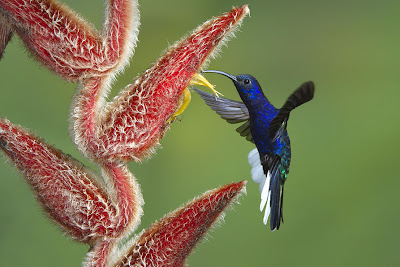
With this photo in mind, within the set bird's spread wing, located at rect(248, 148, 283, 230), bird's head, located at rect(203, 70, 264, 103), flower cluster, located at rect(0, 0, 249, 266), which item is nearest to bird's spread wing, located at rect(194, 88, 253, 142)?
bird's spread wing, located at rect(248, 148, 283, 230)

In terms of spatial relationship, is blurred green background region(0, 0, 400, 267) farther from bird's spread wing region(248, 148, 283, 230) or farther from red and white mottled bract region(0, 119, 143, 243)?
red and white mottled bract region(0, 119, 143, 243)

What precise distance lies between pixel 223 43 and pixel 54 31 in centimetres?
27

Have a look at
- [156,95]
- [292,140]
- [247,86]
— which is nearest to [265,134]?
[247,86]

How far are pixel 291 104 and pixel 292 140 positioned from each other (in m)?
Result: 1.79

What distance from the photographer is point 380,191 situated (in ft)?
10.2

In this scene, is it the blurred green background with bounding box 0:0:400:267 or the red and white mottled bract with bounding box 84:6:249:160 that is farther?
the blurred green background with bounding box 0:0:400:267

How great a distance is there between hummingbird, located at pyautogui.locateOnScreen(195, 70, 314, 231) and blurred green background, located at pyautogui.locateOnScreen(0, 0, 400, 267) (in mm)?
1204

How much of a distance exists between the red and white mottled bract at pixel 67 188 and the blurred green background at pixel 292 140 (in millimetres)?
1701

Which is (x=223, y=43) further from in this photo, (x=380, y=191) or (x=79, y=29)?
(x=380, y=191)

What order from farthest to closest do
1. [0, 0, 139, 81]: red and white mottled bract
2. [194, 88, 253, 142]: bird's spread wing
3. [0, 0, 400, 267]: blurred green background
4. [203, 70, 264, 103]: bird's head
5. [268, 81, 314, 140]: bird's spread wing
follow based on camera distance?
[0, 0, 400, 267]: blurred green background, [194, 88, 253, 142]: bird's spread wing, [203, 70, 264, 103]: bird's head, [268, 81, 314, 140]: bird's spread wing, [0, 0, 139, 81]: red and white mottled bract

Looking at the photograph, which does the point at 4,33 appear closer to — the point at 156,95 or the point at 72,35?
the point at 72,35

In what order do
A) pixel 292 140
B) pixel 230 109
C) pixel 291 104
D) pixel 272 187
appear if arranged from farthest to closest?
pixel 292 140 < pixel 230 109 < pixel 272 187 < pixel 291 104

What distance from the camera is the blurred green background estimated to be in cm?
296

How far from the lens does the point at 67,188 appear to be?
1126mm
